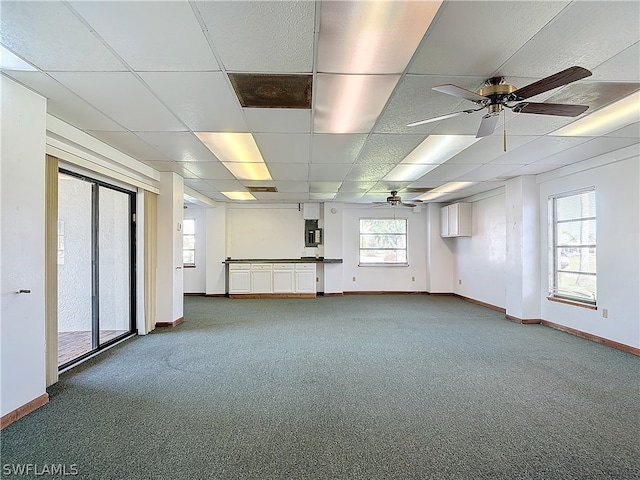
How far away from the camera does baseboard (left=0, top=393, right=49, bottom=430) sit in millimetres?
2322

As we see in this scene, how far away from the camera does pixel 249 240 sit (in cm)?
894

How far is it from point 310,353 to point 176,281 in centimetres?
270

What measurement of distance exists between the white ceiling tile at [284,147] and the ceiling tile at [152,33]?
134 centimetres

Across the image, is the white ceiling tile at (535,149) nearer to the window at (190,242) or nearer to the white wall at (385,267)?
the white wall at (385,267)

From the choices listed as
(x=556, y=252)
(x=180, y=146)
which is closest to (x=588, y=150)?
(x=556, y=252)

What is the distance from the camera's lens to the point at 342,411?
2.54 m

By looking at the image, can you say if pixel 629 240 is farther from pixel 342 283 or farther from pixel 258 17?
pixel 342 283

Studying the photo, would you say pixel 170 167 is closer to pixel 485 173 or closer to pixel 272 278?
pixel 272 278

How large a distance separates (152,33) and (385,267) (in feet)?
25.8

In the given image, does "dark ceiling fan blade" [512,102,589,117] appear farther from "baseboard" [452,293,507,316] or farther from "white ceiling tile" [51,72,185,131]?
"baseboard" [452,293,507,316]

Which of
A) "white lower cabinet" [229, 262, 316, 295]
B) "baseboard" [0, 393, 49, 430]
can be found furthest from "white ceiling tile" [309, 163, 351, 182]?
"baseboard" [0, 393, 49, 430]

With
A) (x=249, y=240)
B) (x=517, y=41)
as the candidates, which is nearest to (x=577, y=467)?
(x=517, y=41)

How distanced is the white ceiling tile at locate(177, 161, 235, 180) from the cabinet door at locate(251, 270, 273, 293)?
328cm

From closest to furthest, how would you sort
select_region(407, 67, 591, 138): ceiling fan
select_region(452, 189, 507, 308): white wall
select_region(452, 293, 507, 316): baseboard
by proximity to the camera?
1. select_region(407, 67, 591, 138): ceiling fan
2. select_region(452, 293, 507, 316): baseboard
3. select_region(452, 189, 507, 308): white wall
